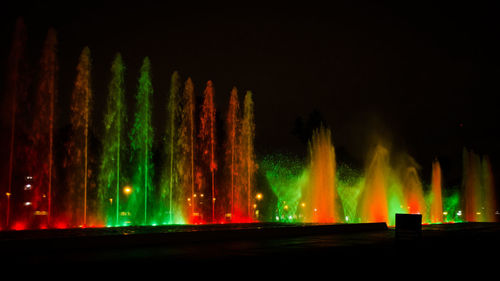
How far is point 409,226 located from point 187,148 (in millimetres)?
19614

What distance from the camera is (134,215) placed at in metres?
40.1

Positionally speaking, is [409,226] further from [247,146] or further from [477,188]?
[477,188]

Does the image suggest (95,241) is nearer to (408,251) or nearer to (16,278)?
(16,278)

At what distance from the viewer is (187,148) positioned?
34250 millimetres

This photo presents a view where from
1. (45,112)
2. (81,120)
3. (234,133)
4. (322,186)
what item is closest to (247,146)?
(234,133)

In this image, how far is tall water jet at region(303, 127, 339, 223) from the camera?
3475 centimetres

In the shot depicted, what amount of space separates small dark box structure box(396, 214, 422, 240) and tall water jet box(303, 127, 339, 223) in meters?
17.3

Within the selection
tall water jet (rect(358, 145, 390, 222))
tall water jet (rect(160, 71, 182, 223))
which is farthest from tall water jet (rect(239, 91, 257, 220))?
tall water jet (rect(358, 145, 390, 222))

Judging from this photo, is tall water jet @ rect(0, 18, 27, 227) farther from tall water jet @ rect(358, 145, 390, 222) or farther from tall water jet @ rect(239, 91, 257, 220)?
tall water jet @ rect(358, 145, 390, 222)

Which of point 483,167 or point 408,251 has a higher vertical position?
point 483,167

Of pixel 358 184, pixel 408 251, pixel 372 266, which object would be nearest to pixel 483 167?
pixel 358 184

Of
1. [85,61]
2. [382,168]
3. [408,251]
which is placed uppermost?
[85,61]

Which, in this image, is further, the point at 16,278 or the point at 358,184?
the point at 358,184

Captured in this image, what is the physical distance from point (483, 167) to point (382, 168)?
16251 mm
